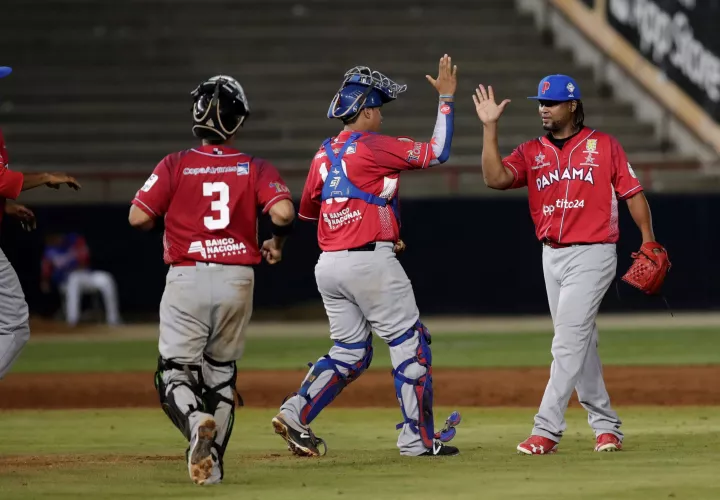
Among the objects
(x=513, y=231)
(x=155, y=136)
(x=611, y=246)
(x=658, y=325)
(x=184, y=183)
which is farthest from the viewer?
(x=155, y=136)

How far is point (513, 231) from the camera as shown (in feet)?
65.6

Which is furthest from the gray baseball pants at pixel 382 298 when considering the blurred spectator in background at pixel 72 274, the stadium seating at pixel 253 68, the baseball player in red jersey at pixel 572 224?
the stadium seating at pixel 253 68

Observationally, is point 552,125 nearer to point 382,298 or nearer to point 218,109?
point 382,298

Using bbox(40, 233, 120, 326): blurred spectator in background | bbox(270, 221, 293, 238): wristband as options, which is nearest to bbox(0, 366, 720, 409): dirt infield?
bbox(270, 221, 293, 238): wristband

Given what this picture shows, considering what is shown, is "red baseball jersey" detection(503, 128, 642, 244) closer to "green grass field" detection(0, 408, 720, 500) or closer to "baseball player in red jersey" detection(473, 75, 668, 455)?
"baseball player in red jersey" detection(473, 75, 668, 455)

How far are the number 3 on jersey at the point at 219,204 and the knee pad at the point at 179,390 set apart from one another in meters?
0.68

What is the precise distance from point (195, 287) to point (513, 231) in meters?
13.8

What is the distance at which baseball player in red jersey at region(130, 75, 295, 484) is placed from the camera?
6.52 m

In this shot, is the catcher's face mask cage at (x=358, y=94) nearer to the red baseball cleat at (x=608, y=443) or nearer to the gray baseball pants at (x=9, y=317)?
the gray baseball pants at (x=9, y=317)

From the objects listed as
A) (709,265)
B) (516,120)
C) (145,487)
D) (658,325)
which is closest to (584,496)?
(145,487)

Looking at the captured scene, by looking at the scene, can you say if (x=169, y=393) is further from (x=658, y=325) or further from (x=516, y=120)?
(x=516, y=120)

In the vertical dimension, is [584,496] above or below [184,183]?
below

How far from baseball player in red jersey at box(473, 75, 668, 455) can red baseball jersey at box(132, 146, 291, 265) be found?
56.1 inches

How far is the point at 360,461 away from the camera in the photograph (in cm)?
713
